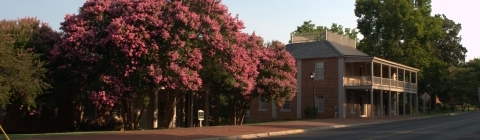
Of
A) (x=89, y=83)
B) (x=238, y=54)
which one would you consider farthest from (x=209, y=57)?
(x=89, y=83)

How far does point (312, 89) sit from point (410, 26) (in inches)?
599

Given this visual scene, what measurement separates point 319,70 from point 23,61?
87.5 feet

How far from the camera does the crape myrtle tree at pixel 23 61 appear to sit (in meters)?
20.5

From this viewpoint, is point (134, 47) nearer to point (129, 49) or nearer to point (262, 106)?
point (129, 49)

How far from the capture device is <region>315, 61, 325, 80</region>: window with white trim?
140 ft

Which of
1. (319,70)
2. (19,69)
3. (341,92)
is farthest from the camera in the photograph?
(319,70)

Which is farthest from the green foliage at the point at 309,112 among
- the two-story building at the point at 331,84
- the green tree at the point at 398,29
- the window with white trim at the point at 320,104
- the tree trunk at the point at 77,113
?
the tree trunk at the point at 77,113

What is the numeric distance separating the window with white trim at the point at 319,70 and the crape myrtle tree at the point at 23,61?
23.8 metres

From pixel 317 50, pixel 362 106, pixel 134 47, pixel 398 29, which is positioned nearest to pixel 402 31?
pixel 398 29

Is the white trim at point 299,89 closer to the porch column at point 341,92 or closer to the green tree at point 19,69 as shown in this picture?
the porch column at point 341,92

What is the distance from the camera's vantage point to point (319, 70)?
42.8 metres

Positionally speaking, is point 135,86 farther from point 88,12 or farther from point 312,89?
point 312,89

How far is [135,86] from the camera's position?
22.2m

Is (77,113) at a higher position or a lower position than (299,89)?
lower
